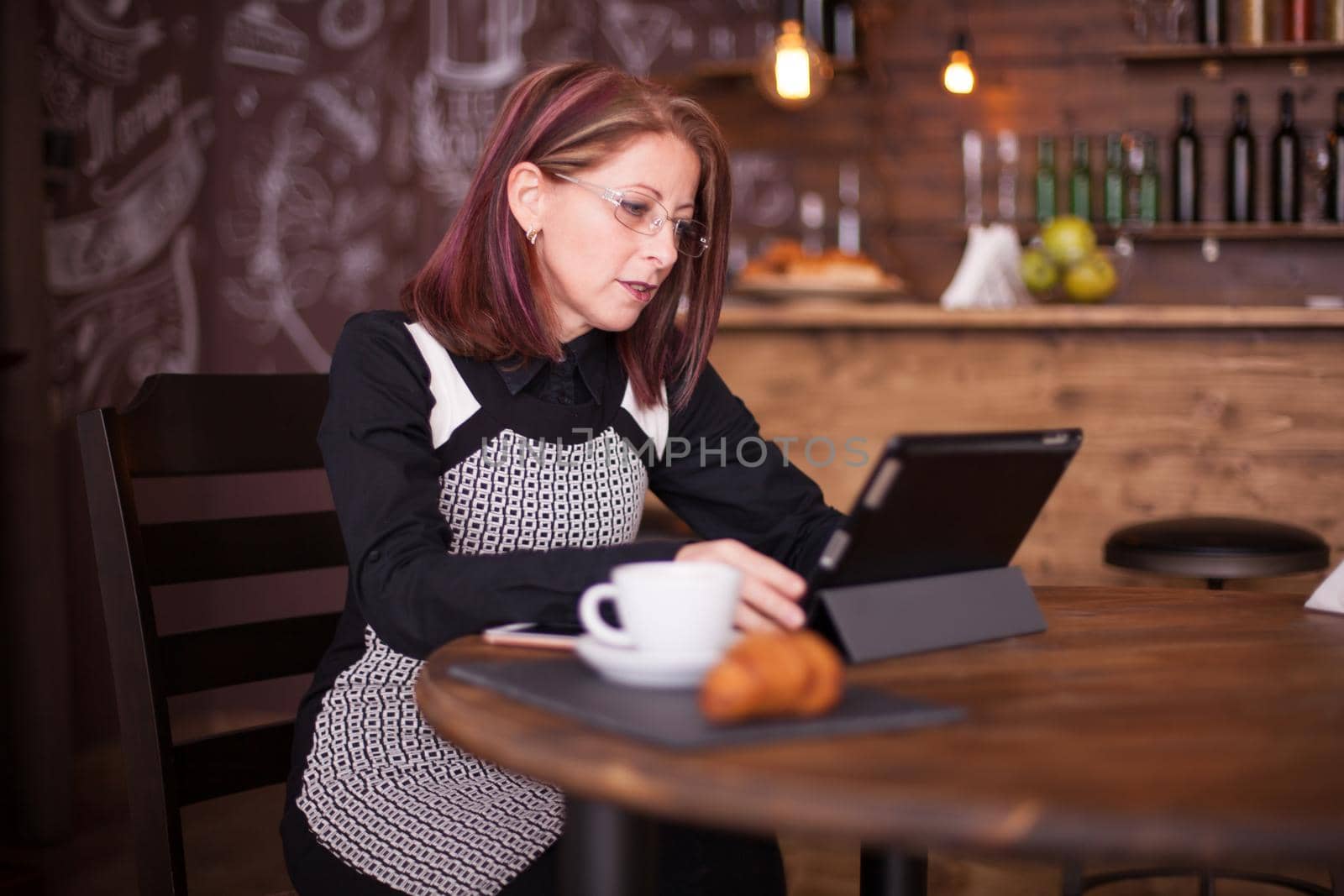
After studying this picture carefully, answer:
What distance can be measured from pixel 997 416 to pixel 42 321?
2073 millimetres

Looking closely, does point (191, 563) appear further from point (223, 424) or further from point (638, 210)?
point (638, 210)

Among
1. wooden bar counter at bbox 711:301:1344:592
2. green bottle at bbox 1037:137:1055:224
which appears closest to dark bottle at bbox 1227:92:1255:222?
green bottle at bbox 1037:137:1055:224

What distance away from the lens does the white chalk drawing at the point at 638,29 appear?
4.43 m

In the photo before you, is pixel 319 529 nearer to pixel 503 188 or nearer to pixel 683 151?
pixel 503 188

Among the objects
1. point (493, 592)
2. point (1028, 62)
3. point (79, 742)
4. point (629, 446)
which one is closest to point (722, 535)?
point (629, 446)

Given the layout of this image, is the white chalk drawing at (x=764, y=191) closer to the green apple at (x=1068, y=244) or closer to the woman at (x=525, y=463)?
the green apple at (x=1068, y=244)

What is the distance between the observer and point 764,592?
3.28ft

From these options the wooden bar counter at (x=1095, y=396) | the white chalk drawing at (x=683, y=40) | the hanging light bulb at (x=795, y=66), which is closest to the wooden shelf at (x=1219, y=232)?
the hanging light bulb at (x=795, y=66)

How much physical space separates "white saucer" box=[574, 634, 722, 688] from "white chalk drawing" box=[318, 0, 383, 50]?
3.25m

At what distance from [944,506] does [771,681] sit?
0.33 meters

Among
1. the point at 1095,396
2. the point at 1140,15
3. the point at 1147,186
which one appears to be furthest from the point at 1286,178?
the point at 1095,396

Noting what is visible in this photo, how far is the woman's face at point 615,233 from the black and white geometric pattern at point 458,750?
0.51ft

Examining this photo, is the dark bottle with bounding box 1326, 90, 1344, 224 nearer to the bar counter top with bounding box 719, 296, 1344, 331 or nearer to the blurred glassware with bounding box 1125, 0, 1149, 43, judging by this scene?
the blurred glassware with bounding box 1125, 0, 1149, 43

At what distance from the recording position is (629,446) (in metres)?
1.51
